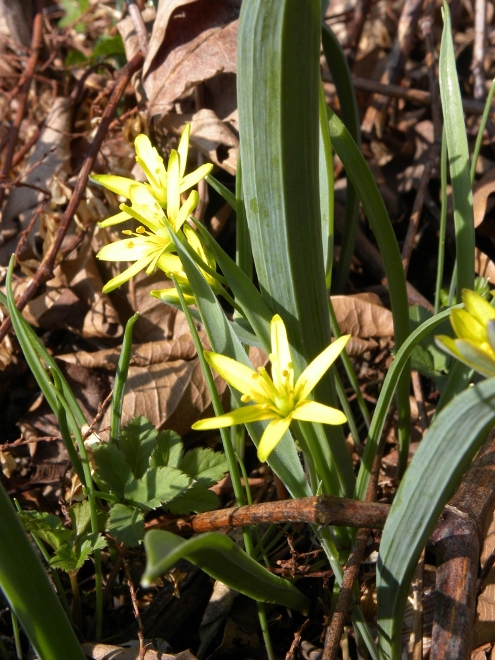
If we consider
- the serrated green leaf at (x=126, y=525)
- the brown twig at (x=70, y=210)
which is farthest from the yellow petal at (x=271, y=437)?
the brown twig at (x=70, y=210)

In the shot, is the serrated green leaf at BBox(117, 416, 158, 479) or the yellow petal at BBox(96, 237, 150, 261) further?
the serrated green leaf at BBox(117, 416, 158, 479)

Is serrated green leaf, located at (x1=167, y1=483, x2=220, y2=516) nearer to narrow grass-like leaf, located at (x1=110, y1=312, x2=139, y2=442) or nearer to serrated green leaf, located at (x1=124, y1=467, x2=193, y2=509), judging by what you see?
serrated green leaf, located at (x1=124, y1=467, x2=193, y2=509)

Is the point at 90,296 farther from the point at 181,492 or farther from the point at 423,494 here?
the point at 423,494

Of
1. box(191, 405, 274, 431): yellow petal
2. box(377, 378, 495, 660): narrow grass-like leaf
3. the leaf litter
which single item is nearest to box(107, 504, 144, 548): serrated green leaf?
the leaf litter

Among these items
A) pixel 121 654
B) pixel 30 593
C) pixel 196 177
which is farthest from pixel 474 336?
pixel 121 654

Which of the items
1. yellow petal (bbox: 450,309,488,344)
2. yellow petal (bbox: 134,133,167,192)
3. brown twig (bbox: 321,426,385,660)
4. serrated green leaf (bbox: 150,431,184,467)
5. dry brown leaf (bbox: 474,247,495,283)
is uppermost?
yellow petal (bbox: 134,133,167,192)

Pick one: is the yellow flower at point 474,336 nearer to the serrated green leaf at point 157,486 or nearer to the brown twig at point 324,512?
the brown twig at point 324,512
